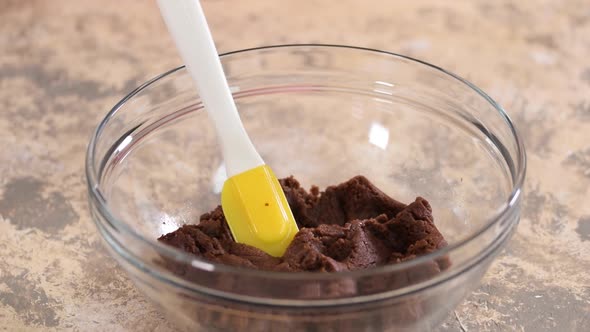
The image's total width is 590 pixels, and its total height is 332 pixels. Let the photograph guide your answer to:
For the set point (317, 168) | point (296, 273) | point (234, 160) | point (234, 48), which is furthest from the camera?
point (234, 48)

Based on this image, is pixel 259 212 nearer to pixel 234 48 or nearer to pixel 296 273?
pixel 296 273

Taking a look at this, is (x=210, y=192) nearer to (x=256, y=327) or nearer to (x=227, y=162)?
(x=227, y=162)

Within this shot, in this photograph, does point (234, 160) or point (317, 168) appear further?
point (317, 168)

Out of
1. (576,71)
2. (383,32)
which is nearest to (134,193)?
(383,32)

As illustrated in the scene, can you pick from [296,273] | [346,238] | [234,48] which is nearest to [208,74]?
[346,238]

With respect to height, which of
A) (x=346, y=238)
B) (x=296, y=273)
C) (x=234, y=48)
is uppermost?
(x=296, y=273)

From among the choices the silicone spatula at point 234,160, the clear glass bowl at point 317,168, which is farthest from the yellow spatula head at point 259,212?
the clear glass bowl at point 317,168

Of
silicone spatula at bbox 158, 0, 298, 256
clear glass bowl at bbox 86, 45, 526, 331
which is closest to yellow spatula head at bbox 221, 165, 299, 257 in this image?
silicone spatula at bbox 158, 0, 298, 256

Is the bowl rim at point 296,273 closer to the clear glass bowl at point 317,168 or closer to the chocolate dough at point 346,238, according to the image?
the clear glass bowl at point 317,168
